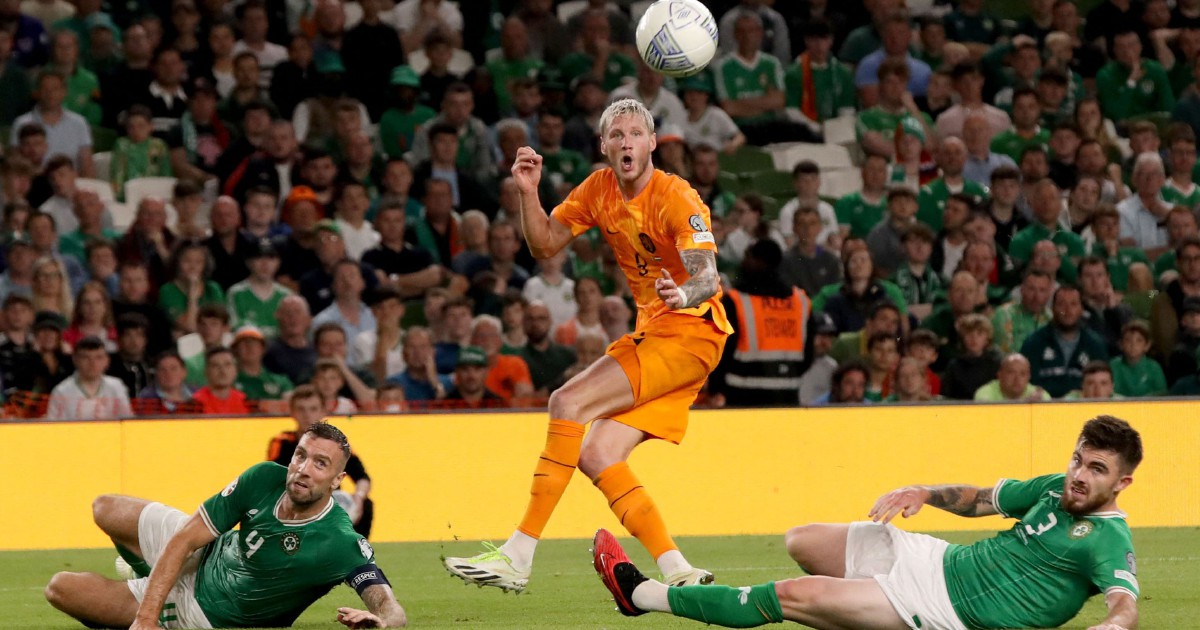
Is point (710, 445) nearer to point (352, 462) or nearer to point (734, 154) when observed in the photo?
point (352, 462)

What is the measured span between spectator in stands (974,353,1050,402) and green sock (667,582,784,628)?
21.1 feet

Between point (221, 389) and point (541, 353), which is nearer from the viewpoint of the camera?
point (221, 389)

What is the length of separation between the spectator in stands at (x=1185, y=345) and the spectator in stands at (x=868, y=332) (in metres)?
2.12

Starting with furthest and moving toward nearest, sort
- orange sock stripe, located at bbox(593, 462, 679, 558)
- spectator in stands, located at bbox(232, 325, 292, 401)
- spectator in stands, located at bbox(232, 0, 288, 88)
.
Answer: spectator in stands, located at bbox(232, 0, 288, 88)
spectator in stands, located at bbox(232, 325, 292, 401)
orange sock stripe, located at bbox(593, 462, 679, 558)

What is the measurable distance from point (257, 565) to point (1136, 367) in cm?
801

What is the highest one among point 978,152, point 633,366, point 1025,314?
point 978,152

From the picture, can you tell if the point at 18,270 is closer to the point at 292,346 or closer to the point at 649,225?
the point at 292,346

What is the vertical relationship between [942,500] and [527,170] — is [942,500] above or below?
below

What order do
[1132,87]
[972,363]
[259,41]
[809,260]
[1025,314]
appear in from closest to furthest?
[972,363] < [1025,314] < [809,260] < [259,41] < [1132,87]

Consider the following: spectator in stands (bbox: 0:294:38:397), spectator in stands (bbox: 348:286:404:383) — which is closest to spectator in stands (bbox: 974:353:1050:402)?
spectator in stands (bbox: 348:286:404:383)

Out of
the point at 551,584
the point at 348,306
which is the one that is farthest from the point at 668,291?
the point at 348,306

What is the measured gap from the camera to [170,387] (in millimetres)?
12414

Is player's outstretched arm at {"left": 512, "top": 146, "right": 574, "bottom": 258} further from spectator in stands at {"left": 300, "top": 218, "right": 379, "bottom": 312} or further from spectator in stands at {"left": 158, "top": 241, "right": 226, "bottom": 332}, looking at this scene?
spectator in stands at {"left": 158, "top": 241, "right": 226, "bottom": 332}

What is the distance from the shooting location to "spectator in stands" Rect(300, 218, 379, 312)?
13797 millimetres
